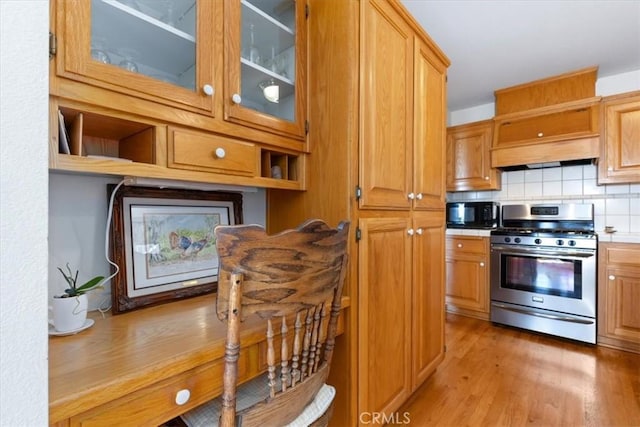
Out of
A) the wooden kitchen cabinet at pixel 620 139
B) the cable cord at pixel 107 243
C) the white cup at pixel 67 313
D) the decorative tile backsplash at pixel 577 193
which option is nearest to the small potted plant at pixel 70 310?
the white cup at pixel 67 313

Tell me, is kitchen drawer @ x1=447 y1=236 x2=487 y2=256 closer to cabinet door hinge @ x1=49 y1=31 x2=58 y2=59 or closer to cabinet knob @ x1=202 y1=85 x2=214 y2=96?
cabinet knob @ x1=202 y1=85 x2=214 y2=96

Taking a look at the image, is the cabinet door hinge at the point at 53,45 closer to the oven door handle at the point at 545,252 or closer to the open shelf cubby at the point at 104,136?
the open shelf cubby at the point at 104,136

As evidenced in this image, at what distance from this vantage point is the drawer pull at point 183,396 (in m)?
0.72

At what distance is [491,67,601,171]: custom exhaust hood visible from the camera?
8.55 ft

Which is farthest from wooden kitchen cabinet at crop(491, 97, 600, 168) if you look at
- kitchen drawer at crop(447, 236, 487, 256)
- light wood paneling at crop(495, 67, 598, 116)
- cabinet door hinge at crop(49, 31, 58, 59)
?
cabinet door hinge at crop(49, 31, 58, 59)

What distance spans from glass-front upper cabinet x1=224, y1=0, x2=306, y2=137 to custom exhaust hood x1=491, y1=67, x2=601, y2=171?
262 cm

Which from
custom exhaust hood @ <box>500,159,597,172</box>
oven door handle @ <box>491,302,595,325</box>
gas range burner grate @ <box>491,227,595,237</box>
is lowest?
oven door handle @ <box>491,302,595,325</box>

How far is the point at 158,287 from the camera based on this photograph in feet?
3.64

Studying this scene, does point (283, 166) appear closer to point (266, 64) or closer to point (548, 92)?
point (266, 64)

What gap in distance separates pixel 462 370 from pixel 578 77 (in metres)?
2.77
